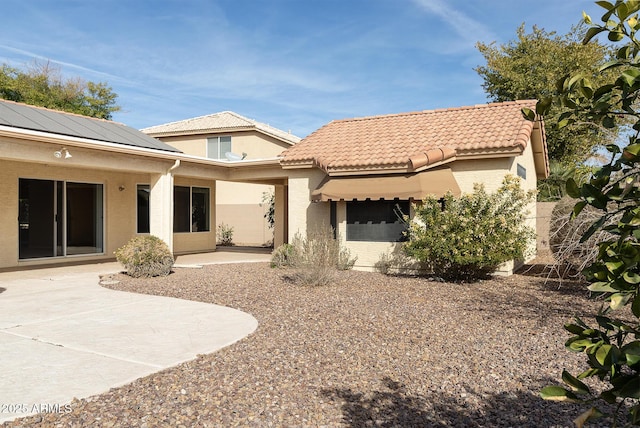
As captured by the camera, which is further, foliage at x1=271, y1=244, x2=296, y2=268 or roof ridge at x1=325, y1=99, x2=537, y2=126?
roof ridge at x1=325, y1=99, x2=537, y2=126

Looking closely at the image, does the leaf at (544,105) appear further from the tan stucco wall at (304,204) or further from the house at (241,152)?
the house at (241,152)

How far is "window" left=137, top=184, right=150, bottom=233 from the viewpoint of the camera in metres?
23.5

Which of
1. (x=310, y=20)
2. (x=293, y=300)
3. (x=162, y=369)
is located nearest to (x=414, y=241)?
(x=293, y=300)

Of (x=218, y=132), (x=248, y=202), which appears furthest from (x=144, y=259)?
(x=218, y=132)

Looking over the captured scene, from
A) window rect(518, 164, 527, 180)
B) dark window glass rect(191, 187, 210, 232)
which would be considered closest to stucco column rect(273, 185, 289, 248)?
dark window glass rect(191, 187, 210, 232)

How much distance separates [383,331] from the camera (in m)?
9.17

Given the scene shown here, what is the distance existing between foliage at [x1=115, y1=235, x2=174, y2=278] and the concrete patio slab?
2036 mm

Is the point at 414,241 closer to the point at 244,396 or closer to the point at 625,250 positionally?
the point at 244,396

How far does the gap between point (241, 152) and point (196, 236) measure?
11710mm

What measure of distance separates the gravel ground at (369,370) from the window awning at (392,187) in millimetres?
4520

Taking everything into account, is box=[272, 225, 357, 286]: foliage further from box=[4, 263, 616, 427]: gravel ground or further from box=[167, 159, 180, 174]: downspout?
box=[167, 159, 180, 174]: downspout

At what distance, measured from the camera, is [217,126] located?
123ft

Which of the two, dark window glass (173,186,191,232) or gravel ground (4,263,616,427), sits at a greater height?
dark window glass (173,186,191,232)

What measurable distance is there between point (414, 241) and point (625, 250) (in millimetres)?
13986
